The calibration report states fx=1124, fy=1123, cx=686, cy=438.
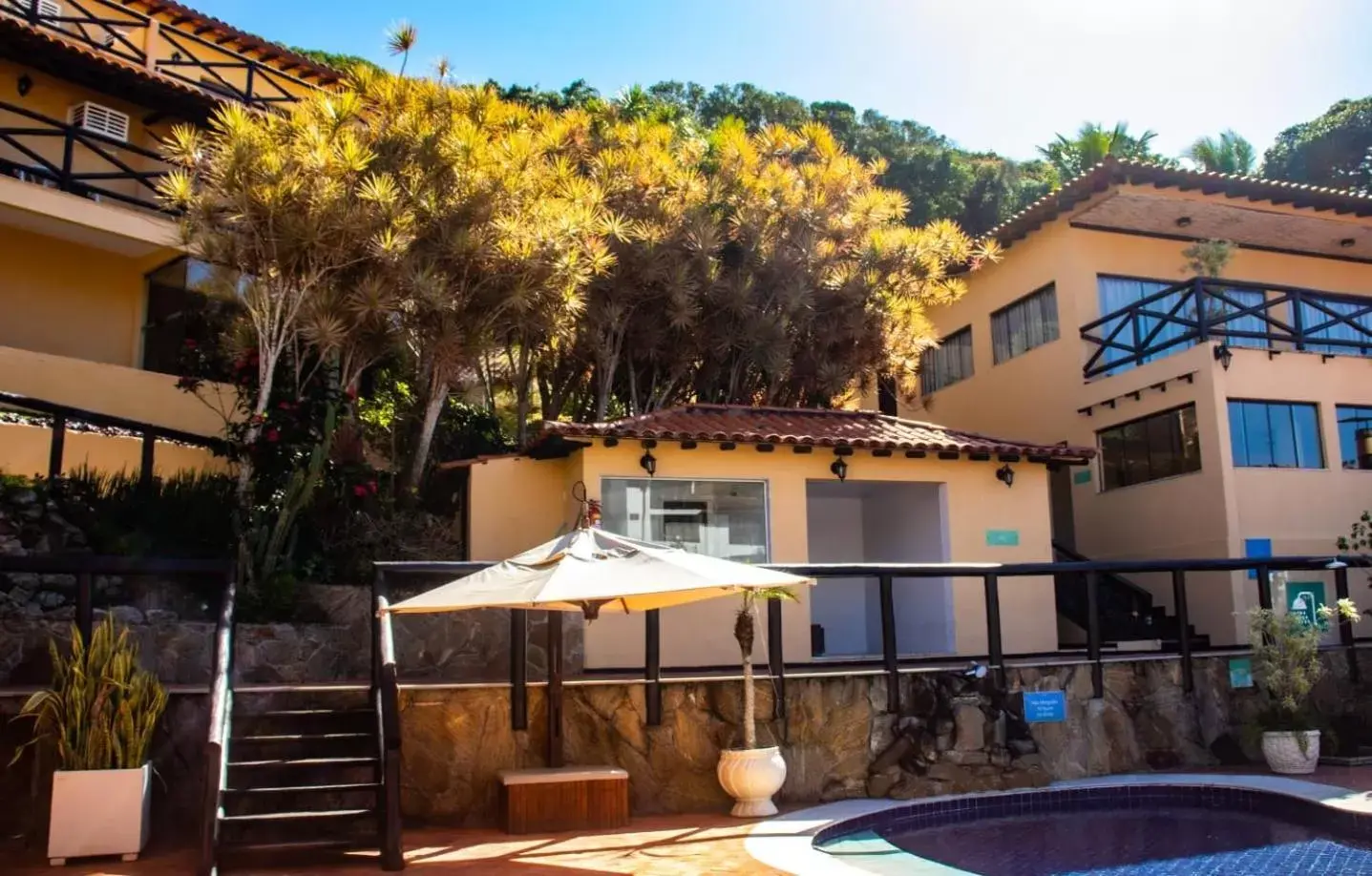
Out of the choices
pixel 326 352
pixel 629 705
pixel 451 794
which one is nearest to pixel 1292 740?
pixel 629 705

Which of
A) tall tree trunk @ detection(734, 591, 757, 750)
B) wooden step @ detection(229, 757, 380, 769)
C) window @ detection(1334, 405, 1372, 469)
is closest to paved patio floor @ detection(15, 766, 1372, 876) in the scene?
wooden step @ detection(229, 757, 380, 769)

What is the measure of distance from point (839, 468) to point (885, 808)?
210 inches

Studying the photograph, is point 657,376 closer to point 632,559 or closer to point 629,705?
point 629,705

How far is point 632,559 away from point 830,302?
10511 millimetres

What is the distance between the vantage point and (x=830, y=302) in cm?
1769

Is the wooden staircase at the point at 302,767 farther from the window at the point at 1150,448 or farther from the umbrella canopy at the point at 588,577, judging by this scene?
the window at the point at 1150,448

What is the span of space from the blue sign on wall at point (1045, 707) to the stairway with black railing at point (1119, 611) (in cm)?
471

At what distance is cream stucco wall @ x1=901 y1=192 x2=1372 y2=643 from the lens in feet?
53.3

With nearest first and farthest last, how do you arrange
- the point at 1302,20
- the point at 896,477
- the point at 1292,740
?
the point at 1292,740
the point at 1302,20
the point at 896,477

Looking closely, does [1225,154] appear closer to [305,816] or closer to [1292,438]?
[1292,438]

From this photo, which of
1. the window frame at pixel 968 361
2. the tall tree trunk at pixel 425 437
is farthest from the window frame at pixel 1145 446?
the tall tree trunk at pixel 425 437

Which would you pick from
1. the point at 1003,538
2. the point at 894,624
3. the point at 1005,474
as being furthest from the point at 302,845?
the point at 1005,474

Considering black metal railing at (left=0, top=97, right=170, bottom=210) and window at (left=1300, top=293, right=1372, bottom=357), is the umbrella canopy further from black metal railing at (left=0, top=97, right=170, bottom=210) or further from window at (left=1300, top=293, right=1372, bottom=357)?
window at (left=1300, top=293, right=1372, bottom=357)

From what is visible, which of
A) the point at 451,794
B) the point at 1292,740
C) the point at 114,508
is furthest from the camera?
the point at 114,508
